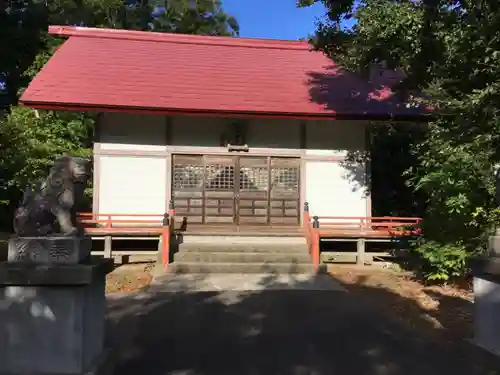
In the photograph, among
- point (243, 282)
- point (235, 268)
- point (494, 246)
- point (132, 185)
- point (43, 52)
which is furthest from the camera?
point (43, 52)

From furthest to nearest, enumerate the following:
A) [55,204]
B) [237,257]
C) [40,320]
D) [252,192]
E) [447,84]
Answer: [252,192], [237,257], [447,84], [55,204], [40,320]

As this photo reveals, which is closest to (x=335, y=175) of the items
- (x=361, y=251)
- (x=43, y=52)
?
(x=361, y=251)

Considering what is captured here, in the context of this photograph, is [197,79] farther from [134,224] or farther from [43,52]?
[43,52]

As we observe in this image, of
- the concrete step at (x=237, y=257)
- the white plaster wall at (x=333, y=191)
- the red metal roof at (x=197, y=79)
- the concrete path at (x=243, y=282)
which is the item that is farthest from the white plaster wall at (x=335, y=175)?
the concrete path at (x=243, y=282)

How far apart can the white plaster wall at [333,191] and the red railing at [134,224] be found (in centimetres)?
356

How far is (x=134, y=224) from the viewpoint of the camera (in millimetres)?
11539

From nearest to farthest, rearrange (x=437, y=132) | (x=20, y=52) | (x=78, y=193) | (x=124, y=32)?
(x=78, y=193)
(x=437, y=132)
(x=124, y=32)
(x=20, y=52)

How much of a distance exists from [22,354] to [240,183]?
871 cm

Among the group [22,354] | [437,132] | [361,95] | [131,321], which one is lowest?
[131,321]

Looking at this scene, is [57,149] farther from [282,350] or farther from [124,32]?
[282,350]

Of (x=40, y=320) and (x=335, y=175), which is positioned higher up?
(x=335, y=175)

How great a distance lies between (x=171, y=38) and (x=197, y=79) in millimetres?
3286

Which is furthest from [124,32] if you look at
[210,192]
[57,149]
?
[210,192]

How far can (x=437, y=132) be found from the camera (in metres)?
7.92
